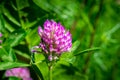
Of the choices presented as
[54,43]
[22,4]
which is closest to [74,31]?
[22,4]

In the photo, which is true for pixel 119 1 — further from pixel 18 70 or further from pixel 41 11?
pixel 18 70

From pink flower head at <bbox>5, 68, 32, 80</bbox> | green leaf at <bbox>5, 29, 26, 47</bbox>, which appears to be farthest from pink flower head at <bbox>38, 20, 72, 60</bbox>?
pink flower head at <bbox>5, 68, 32, 80</bbox>

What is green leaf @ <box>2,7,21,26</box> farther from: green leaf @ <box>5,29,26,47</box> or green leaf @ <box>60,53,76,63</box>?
green leaf @ <box>60,53,76,63</box>

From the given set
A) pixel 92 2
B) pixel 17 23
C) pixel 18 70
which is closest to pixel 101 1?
pixel 92 2

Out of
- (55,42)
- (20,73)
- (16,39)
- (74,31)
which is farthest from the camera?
(74,31)

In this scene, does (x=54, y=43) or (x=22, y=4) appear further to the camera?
(x=22, y=4)

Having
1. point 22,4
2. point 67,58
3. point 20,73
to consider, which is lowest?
point 20,73

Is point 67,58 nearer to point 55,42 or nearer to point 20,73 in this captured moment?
point 55,42

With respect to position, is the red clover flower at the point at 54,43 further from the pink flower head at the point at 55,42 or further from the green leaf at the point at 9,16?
the green leaf at the point at 9,16
